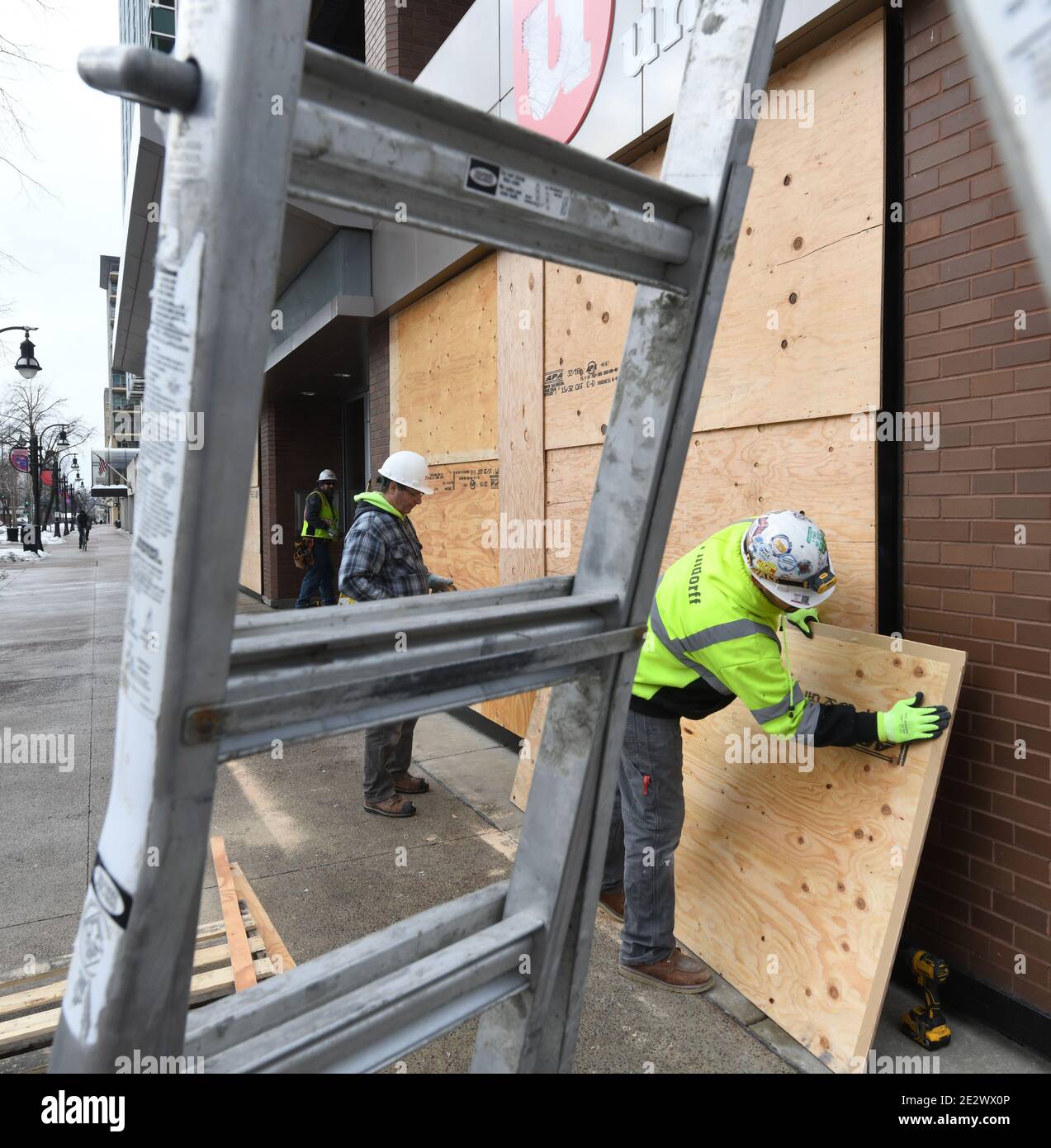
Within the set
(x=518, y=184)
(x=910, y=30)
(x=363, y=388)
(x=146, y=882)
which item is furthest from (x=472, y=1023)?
(x=363, y=388)

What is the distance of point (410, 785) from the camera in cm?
552

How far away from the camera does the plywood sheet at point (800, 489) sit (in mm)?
3416

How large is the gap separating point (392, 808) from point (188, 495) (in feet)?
14.8

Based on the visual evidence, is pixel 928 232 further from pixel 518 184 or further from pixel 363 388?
pixel 363 388

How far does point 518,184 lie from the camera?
44.8 inches

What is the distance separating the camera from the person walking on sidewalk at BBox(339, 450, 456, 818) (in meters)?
4.97

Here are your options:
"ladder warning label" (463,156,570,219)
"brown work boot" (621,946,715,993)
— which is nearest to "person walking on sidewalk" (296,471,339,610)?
"brown work boot" (621,946,715,993)

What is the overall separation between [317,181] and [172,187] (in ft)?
0.53

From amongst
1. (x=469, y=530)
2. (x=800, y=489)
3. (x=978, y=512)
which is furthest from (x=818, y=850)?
(x=469, y=530)

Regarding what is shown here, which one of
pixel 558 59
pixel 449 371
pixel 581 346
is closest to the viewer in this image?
pixel 581 346

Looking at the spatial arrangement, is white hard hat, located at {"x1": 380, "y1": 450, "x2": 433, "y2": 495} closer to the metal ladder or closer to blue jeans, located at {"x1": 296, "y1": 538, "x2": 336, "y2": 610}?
the metal ladder

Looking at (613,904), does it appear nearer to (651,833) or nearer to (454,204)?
(651,833)

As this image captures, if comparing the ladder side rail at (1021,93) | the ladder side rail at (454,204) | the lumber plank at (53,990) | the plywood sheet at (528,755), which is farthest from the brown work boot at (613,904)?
the ladder side rail at (1021,93)

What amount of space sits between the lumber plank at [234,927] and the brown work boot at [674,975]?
147cm
